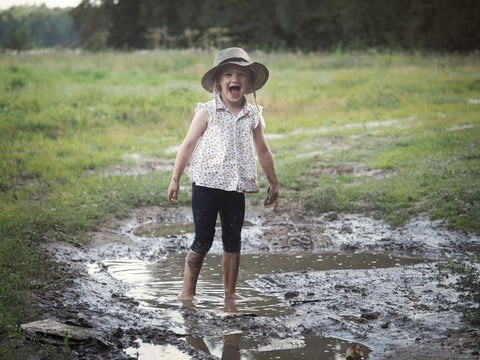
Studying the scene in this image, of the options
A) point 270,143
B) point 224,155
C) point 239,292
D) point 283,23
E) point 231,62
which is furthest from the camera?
point 283,23

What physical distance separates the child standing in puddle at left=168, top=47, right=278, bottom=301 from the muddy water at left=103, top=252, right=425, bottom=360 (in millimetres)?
335

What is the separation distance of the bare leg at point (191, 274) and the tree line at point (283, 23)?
32856 mm

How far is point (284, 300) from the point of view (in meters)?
5.54

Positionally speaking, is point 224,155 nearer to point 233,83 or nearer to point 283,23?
point 233,83

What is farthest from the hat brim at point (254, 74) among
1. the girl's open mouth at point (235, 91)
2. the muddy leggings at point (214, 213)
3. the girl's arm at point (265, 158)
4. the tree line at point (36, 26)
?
the tree line at point (36, 26)

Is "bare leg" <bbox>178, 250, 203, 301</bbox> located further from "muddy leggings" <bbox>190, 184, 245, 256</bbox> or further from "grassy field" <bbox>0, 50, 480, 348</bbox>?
"grassy field" <bbox>0, 50, 480, 348</bbox>

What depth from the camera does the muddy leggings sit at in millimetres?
5328

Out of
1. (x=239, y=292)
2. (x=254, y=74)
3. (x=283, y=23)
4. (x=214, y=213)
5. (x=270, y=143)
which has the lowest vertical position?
(x=239, y=292)

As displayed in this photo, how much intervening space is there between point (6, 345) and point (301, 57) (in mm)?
29679

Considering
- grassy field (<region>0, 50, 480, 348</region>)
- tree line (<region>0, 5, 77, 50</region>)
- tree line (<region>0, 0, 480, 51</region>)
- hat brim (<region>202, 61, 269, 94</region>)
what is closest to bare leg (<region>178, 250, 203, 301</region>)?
grassy field (<region>0, 50, 480, 348</region>)

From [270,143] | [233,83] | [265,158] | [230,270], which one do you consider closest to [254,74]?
[233,83]

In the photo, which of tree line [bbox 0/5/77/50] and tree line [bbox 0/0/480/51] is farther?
tree line [bbox 0/5/77/50]

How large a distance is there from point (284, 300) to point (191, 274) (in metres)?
0.88

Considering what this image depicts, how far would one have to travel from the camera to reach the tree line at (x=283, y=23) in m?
40.4
